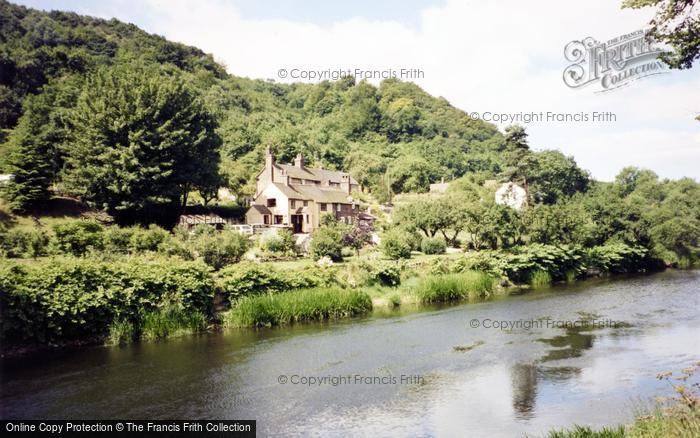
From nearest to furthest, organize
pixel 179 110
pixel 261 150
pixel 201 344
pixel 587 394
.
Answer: pixel 587 394, pixel 201 344, pixel 179 110, pixel 261 150

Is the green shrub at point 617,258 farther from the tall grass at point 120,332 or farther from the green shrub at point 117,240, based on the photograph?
the tall grass at point 120,332

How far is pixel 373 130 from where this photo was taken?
15300 centimetres

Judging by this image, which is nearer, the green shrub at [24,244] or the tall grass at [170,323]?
the tall grass at [170,323]

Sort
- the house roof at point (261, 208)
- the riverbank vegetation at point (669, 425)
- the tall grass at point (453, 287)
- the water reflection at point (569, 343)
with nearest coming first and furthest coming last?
the riverbank vegetation at point (669, 425) < the water reflection at point (569, 343) < the tall grass at point (453, 287) < the house roof at point (261, 208)

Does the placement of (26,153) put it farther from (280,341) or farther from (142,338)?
(280,341)

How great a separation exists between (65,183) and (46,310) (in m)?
31.5

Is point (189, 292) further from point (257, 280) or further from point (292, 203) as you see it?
point (292, 203)

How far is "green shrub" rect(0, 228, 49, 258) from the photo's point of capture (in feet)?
110

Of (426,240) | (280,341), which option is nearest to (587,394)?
(280,341)

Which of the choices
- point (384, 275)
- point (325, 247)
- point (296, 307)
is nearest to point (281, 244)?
point (325, 247)

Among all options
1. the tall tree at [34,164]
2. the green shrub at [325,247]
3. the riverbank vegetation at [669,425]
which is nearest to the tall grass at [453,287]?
the green shrub at [325,247]

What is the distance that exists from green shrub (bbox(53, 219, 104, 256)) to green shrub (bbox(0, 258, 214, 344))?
9.49 meters

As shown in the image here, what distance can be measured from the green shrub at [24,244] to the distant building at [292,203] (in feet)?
91.0

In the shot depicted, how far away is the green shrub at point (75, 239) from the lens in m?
34.2
